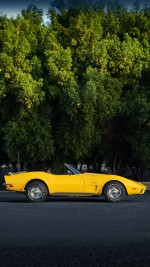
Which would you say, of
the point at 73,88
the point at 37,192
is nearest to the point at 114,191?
the point at 37,192

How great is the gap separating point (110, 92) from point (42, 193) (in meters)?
19.4

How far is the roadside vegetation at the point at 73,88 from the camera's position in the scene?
38.1 m

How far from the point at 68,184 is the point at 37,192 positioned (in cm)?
101

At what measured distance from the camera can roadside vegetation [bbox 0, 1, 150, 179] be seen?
125 ft

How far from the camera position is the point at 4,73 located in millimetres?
38250

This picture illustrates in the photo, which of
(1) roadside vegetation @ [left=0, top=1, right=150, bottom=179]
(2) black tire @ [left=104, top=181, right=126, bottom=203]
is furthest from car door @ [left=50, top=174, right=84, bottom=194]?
(1) roadside vegetation @ [left=0, top=1, right=150, bottom=179]

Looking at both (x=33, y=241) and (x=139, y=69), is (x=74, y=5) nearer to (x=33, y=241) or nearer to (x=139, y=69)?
(x=139, y=69)

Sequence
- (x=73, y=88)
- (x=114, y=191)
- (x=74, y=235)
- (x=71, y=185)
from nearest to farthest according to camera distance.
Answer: (x=74, y=235)
(x=71, y=185)
(x=114, y=191)
(x=73, y=88)

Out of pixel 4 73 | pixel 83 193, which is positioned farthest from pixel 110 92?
pixel 83 193

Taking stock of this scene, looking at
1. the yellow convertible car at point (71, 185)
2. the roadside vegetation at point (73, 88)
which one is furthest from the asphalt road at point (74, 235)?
the roadside vegetation at point (73, 88)

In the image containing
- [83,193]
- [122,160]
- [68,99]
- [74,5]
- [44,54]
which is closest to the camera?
[83,193]

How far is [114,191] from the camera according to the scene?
68.0 feet

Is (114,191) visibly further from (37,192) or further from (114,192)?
(37,192)

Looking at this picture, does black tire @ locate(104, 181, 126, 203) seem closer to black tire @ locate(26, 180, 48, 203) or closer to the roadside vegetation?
black tire @ locate(26, 180, 48, 203)
